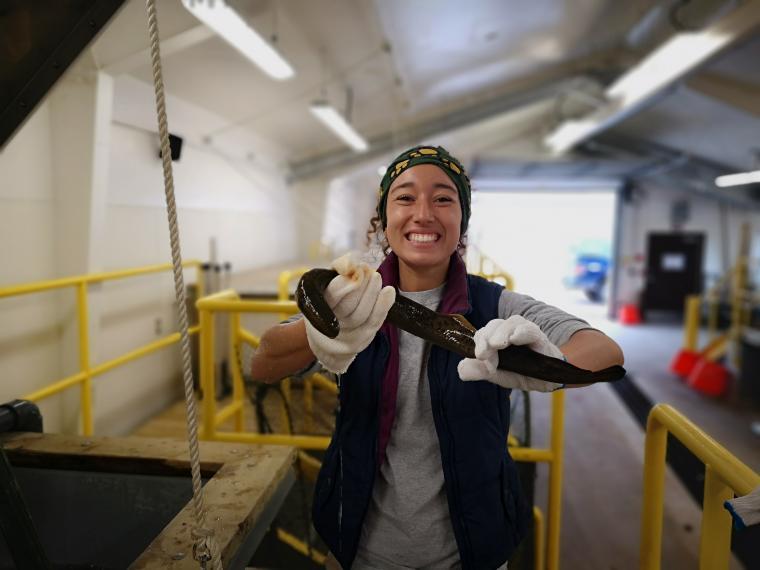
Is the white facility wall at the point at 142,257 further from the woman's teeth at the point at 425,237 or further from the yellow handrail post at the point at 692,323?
the yellow handrail post at the point at 692,323

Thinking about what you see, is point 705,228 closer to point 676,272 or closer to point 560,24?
point 676,272

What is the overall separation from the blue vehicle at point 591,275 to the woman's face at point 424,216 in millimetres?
14861

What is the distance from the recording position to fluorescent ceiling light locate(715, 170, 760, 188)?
8.08m

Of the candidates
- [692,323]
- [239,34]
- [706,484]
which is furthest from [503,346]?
[692,323]

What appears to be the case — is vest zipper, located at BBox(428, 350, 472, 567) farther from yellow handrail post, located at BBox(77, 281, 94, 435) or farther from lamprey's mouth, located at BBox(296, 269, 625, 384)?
yellow handrail post, located at BBox(77, 281, 94, 435)

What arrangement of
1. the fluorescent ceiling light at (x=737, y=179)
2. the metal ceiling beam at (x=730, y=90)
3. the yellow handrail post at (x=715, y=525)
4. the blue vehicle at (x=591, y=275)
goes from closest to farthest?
1. the yellow handrail post at (x=715, y=525)
2. the metal ceiling beam at (x=730, y=90)
3. the fluorescent ceiling light at (x=737, y=179)
4. the blue vehicle at (x=591, y=275)

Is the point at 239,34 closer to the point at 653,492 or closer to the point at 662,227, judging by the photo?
the point at 653,492

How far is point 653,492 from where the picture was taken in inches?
57.8

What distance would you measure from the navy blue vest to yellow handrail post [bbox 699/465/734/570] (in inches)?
18.7

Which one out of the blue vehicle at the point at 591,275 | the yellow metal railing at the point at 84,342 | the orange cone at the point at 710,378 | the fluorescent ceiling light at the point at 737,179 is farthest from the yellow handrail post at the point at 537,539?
the blue vehicle at the point at 591,275

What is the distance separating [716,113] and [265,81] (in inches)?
286

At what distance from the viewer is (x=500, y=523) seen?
1109 mm

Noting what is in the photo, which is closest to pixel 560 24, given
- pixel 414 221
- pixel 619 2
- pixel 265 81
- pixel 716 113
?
pixel 619 2

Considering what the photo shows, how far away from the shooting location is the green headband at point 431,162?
114 centimetres
